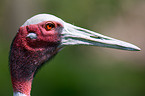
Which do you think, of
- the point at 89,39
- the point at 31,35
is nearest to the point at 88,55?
the point at 89,39

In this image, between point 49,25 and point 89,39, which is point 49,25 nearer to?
point 49,25

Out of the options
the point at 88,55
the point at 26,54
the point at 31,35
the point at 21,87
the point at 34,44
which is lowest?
the point at 88,55

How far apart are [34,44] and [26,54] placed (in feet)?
0.57

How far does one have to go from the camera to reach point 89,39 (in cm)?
416

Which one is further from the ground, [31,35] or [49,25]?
[49,25]

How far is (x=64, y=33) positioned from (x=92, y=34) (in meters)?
0.39

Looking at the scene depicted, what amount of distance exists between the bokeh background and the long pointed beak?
4.34m

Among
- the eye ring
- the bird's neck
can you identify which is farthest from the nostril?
Answer: the bird's neck

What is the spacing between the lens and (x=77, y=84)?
9.00 metres

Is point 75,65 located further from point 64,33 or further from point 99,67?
point 64,33

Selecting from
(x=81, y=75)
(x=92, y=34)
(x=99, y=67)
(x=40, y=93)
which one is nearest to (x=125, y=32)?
(x=99, y=67)

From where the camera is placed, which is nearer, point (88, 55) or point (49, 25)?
point (49, 25)

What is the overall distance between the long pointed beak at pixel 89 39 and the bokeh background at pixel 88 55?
14.2 ft

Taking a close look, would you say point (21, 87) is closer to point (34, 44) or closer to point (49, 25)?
point (34, 44)
